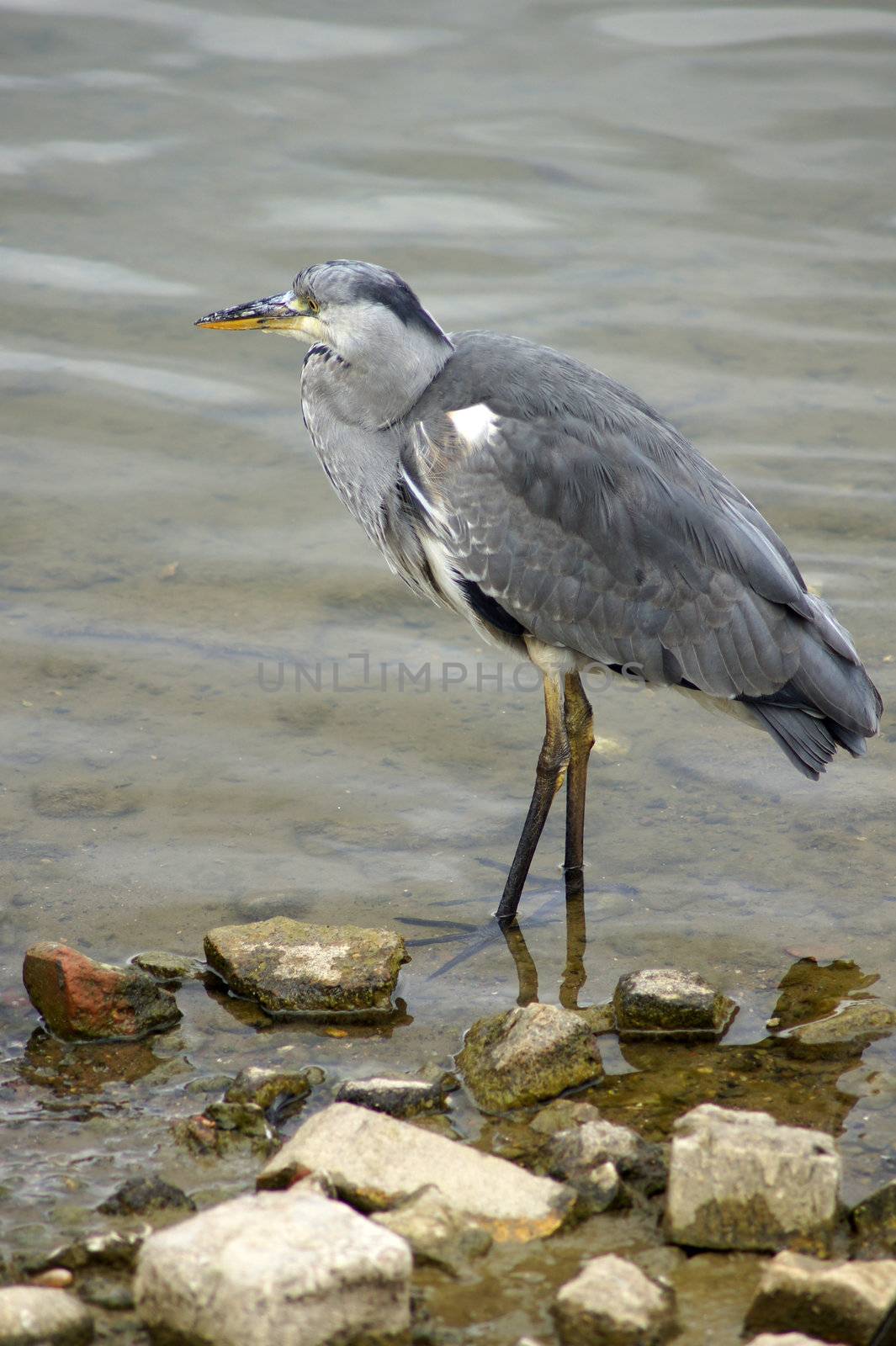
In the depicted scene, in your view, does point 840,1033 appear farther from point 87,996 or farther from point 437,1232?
point 87,996

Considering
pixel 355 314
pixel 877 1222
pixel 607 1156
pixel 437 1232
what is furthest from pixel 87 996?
pixel 355 314

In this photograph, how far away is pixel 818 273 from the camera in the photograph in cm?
1008

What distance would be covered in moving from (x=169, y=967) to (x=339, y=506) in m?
3.66

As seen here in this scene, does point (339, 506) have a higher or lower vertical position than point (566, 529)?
lower

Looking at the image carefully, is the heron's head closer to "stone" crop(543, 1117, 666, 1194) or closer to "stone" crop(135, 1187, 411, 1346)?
"stone" crop(543, 1117, 666, 1194)

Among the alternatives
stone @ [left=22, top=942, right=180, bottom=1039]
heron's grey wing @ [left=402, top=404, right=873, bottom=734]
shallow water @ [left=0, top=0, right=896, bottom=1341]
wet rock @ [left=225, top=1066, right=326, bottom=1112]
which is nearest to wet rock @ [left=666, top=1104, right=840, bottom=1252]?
shallow water @ [left=0, top=0, right=896, bottom=1341]

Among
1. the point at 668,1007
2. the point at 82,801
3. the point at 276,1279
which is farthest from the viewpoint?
the point at 82,801

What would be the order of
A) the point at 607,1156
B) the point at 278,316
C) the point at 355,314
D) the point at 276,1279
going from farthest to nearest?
the point at 278,316
the point at 355,314
the point at 607,1156
the point at 276,1279

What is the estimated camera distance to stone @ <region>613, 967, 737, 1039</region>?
4230 mm

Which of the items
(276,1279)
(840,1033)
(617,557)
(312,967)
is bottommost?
(840,1033)

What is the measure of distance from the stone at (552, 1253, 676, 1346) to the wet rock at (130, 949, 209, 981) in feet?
5.83

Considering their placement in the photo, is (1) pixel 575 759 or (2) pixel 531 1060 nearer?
(2) pixel 531 1060

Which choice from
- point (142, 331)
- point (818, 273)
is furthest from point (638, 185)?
point (142, 331)

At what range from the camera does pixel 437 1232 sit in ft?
10.6
